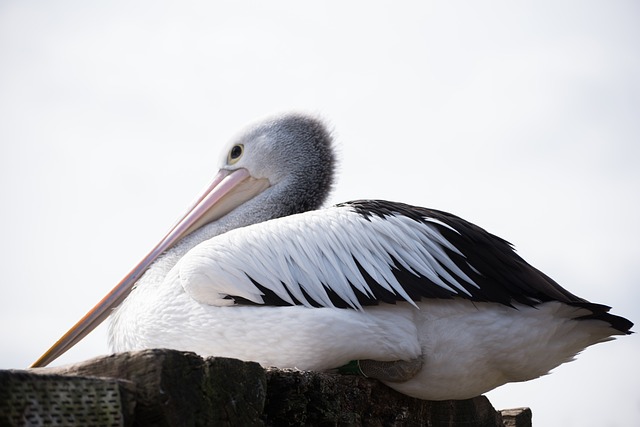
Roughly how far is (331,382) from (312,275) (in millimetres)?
561

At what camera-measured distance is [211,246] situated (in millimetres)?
3529

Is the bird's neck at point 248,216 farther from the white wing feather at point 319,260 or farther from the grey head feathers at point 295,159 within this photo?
the white wing feather at point 319,260

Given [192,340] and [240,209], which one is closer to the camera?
[192,340]

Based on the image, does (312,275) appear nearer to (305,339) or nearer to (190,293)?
(305,339)

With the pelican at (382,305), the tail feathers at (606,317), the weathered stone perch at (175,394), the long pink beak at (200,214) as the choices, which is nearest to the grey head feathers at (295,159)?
the long pink beak at (200,214)

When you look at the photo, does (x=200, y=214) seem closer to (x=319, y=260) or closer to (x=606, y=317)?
(x=319, y=260)

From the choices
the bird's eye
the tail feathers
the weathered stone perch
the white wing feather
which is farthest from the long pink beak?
the tail feathers

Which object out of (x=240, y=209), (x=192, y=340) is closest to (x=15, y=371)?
(x=192, y=340)

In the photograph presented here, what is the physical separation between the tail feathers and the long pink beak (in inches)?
89.7

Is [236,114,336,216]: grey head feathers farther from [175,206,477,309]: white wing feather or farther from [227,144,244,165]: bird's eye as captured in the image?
[175,206,477,309]: white wing feather

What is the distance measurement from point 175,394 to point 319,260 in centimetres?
142

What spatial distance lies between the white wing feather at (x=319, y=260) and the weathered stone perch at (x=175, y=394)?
1.43 feet

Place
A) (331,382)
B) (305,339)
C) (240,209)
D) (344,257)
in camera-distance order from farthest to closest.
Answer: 1. (240,209)
2. (344,257)
3. (305,339)
4. (331,382)

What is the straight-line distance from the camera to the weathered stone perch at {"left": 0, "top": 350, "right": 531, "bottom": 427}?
5.79 ft
